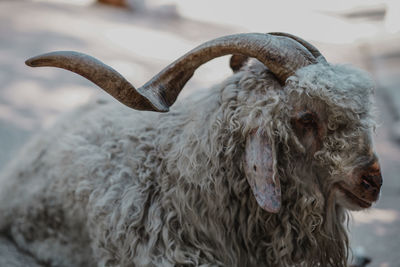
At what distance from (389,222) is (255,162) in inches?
91.0

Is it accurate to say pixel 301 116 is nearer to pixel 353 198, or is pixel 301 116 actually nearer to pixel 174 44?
pixel 353 198

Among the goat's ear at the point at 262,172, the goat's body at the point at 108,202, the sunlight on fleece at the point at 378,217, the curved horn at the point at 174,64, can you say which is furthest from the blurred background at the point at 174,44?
the goat's ear at the point at 262,172

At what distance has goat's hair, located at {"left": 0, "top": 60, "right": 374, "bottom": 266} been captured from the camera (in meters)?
2.44

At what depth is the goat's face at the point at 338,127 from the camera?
93.5 inches

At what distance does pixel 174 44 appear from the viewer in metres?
8.62

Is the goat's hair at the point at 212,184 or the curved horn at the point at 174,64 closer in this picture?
the curved horn at the point at 174,64

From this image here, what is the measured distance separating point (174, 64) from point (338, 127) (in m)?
0.77

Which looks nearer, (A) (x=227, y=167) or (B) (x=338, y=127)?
(B) (x=338, y=127)

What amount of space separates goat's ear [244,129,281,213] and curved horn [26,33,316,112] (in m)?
0.29

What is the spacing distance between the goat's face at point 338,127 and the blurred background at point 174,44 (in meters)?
1.56

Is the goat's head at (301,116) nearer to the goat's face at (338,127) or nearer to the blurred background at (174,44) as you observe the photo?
the goat's face at (338,127)

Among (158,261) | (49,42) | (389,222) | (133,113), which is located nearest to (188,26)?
(49,42)

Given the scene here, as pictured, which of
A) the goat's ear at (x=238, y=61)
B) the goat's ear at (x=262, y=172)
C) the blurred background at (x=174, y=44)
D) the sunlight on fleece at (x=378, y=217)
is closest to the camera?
the goat's ear at (x=262, y=172)

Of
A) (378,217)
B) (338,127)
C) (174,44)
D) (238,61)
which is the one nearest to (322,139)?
(338,127)
